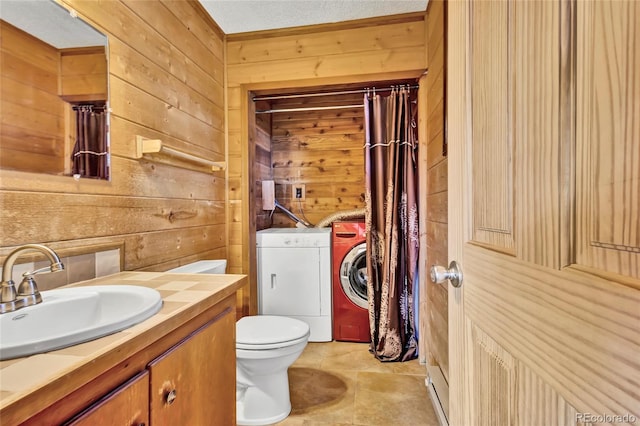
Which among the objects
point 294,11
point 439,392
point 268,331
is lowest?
point 439,392

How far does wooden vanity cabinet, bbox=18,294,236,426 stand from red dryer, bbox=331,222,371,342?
1.46 m

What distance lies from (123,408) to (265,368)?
99 cm

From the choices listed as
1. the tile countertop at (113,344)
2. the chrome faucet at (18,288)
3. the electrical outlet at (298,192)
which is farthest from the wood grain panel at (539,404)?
the electrical outlet at (298,192)

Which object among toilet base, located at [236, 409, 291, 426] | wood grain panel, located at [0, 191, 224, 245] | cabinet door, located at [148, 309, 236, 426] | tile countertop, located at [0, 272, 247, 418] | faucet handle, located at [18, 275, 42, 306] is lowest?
toilet base, located at [236, 409, 291, 426]

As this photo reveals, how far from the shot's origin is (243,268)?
2248 millimetres

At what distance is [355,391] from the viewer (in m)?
1.84

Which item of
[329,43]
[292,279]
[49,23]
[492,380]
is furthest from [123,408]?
[329,43]

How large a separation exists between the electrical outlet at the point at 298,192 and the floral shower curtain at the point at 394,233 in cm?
107

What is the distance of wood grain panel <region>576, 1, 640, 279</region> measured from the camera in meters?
0.29

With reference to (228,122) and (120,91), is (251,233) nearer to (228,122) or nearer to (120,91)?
(228,122)

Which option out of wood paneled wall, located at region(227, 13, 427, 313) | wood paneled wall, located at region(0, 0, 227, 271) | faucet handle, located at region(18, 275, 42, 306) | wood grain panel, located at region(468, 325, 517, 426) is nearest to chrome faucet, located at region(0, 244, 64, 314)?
faucet handle, located at region(18, 275, 42, 306)

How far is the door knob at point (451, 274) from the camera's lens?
70 centimetres

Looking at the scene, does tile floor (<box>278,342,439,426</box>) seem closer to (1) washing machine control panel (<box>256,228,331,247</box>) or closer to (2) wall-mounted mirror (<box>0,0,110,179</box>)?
(1) washing machine control panel (<box>256,228,331,247</box>)

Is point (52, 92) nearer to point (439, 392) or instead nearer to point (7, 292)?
point (7, 292)
